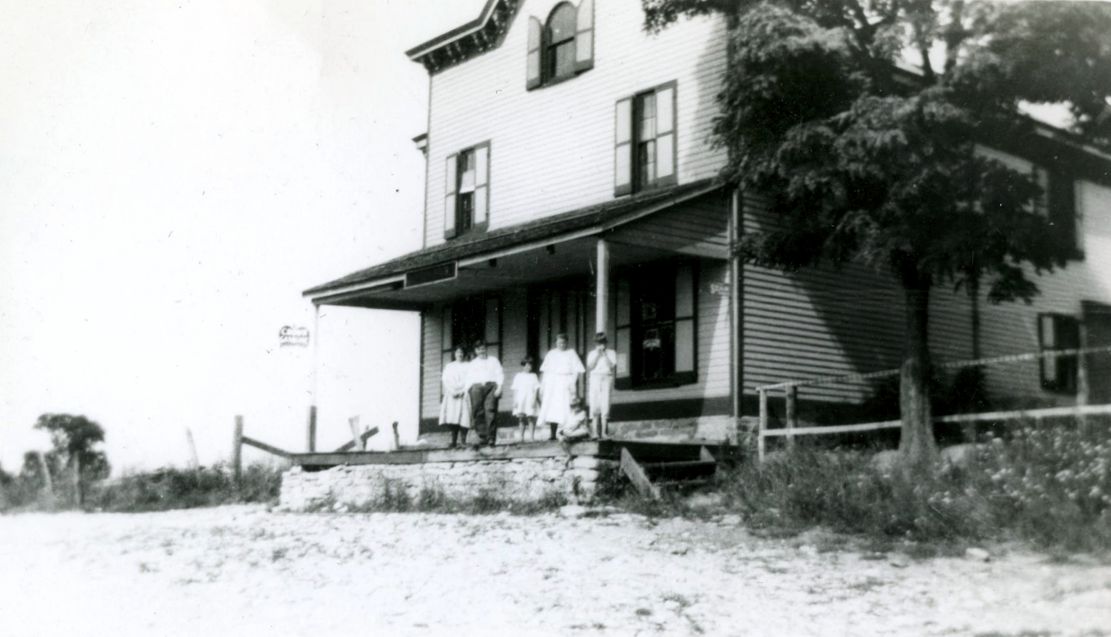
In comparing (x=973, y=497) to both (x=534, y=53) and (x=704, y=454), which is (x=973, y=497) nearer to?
(x=704, y=454)

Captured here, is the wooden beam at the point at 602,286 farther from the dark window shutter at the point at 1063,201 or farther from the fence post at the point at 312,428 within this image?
the dark window shutter at the point at 1063,201

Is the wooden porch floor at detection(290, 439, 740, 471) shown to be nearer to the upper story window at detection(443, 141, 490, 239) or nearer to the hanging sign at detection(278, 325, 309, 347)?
the hanging sign at detection(278, 325, 309, 347)

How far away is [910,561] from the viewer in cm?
990

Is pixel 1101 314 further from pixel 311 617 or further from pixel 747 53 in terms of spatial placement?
pixel 311 617

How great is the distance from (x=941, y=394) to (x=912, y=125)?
711 cm

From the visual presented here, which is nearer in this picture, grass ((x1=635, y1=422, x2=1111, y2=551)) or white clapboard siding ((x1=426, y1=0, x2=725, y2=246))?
grass ((x1=635, y1=422, x2=1111, y2=551))

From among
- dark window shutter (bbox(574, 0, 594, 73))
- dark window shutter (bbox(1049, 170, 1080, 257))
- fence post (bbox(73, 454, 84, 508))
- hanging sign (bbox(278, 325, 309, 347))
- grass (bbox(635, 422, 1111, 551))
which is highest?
dark window shutter (bbox(574, 0, 594, 73))

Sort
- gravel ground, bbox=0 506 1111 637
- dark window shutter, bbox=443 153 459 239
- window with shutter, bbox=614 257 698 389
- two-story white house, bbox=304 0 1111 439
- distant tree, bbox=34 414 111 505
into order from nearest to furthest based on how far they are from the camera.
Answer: gravel ground, bbox=0 506 1111 637, two-story white house, bbox=304 0 1111 439, window with shutter, bbox=614 257 698 389, dark window shutter, bbox=443 153 459 239, distant tree, bbox=34 414 111 505

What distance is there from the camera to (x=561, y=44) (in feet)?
71.1

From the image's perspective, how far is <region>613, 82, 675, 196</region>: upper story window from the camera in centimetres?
1917

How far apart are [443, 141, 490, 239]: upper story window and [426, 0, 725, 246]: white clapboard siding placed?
0.63ft

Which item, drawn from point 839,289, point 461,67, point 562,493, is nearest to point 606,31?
point 461,67

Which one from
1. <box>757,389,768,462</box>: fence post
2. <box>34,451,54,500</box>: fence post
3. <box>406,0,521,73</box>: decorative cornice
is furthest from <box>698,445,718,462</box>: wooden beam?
<box>34,451,54,500</box>: fence post

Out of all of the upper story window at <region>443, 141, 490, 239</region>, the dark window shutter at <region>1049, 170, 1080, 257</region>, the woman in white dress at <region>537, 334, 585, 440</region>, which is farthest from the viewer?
the upper story window at <region>443, 141, 490, 239</region>
